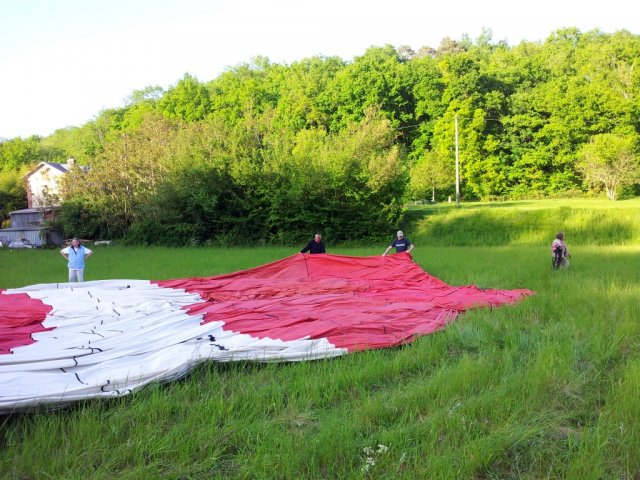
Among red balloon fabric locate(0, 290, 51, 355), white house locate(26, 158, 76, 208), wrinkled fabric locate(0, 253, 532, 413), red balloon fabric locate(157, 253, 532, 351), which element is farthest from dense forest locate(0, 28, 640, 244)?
red balloon fabric locate(0, 290, 51, 355)

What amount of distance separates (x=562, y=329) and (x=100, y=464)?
208 inches

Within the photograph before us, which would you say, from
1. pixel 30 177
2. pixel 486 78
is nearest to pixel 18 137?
pixel 30 177

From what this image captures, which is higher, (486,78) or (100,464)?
(486,78)

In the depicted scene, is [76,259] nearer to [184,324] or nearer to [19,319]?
[19,319]

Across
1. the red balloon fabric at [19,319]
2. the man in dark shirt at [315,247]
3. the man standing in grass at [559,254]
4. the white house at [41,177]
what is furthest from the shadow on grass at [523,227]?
the white house at [41,177]

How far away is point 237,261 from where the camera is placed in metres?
16.3

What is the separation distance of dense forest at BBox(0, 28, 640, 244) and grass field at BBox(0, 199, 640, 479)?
18.4 metres

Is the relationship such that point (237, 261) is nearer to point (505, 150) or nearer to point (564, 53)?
point (505, 150)

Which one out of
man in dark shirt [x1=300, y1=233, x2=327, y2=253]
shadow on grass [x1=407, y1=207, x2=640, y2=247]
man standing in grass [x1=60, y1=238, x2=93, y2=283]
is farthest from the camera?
shadow on grass [x1=407, y1=207, x2=640, y2=247]

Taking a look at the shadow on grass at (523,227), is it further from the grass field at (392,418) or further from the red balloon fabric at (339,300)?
the grass field at (392,418)

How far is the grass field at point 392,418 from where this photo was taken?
317cm

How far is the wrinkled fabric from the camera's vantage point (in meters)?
4.37

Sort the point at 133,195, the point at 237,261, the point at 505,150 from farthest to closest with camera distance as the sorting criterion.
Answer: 1. the point at 505,150
2. the point at 133,195
3. the point at 237,261

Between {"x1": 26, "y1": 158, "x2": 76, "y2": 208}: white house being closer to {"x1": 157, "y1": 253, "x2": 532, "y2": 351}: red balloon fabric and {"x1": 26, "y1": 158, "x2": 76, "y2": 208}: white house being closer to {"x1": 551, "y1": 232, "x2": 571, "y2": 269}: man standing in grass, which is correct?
{"x1": 157, "y1": 253, "x2": 532, "y2": 351}: red balloon fabric
